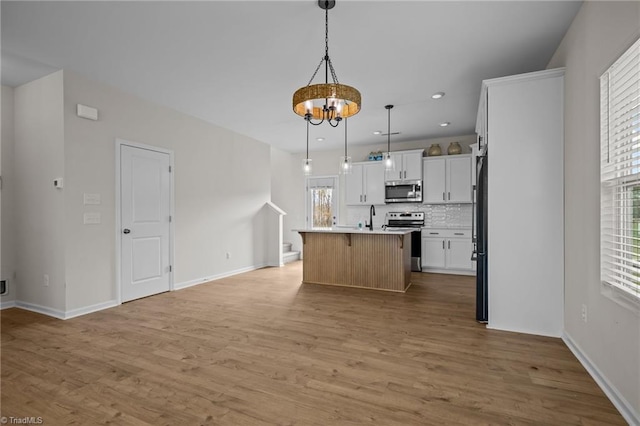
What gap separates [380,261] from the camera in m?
4.97

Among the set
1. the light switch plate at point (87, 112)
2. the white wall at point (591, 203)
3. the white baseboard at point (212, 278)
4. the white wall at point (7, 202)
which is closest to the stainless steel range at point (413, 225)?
the white baseboard at point (212, 278)

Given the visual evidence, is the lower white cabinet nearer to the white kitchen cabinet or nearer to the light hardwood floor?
the white kitchen cabinet

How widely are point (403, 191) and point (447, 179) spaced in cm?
89

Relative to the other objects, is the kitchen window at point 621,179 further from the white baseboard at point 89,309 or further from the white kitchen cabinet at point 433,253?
the white baseboard at point 89,309

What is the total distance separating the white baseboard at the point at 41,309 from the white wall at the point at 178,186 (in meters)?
0.16

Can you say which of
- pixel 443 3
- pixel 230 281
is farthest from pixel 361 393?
pixel 230 281

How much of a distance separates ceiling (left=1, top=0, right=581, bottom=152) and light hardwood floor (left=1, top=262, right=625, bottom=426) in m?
2.76

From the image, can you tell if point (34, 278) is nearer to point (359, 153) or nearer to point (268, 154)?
point (268, 154)

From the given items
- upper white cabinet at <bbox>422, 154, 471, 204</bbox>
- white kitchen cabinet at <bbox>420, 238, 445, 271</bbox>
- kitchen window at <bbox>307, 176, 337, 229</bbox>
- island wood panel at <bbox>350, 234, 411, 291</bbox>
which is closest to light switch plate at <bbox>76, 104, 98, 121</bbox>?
island wood panel at <bbox>350, 234, 411, 291</bbox>

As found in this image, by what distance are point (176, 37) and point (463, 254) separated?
5.67m

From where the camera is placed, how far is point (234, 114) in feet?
17.3

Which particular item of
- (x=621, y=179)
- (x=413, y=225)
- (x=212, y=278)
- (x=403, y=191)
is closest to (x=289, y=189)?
(x=403, y=191)

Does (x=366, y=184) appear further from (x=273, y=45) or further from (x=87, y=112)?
(x=87, y=112)

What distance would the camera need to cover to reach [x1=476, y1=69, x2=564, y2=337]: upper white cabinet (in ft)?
9.96
